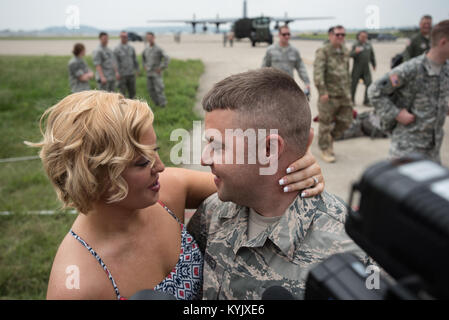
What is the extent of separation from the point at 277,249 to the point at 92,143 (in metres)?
0.89

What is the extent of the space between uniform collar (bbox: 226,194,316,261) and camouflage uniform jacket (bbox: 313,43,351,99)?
458cm

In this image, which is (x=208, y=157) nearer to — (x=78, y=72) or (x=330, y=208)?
(x=330, y=208)

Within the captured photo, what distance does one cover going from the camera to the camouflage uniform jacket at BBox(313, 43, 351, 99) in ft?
18.6

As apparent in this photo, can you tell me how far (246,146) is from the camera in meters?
1.37

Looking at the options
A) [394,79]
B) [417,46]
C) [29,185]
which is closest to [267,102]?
[394,79]

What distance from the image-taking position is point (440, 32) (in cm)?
314

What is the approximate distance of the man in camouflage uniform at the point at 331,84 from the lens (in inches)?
A: 223

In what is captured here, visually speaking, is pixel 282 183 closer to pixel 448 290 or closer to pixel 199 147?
pixel 448 290

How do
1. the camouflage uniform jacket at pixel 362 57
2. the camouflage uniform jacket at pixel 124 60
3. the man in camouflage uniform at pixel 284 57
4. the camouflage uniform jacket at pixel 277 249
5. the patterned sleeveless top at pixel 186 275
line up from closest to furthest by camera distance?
1. the camouflage uniform jacket at pixel 277 249
2. the patterned sleeveless top at pixel 186 275
3. the man in camouflage uniform at pixel 284 57
4. the camouflage uniform jacket at pixel 362 57
5. the camouflage uniform jacket at pixel 124 60

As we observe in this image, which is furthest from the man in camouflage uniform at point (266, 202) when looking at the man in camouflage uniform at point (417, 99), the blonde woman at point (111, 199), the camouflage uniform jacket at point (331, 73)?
the camouflage uniform jacket at point (331, 73)

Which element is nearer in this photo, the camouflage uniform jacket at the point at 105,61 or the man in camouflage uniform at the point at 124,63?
the camouflage uniform jacket at the point at 105,61

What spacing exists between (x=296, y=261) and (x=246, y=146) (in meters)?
0.51

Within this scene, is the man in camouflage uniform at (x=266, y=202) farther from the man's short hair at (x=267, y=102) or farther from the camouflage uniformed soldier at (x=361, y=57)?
the camouflage uniformed soldier at (x=361, y=57)
